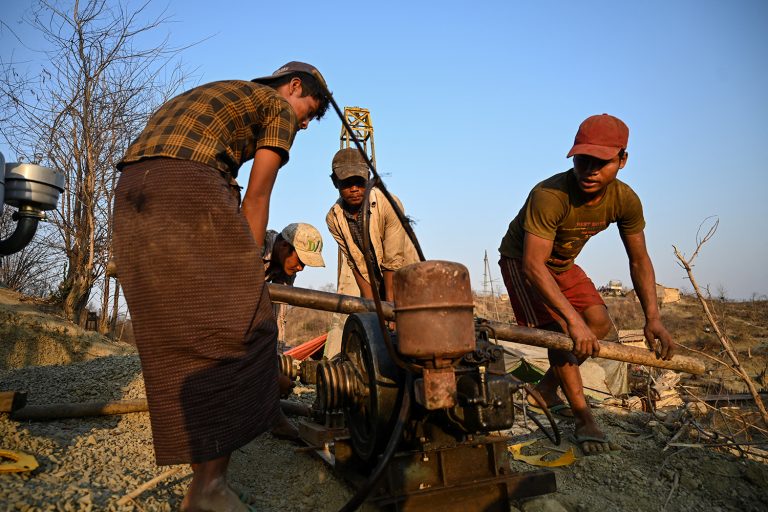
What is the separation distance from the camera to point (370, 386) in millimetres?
2303

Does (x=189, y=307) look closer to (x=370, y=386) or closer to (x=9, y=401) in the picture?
(x=370, y=386)

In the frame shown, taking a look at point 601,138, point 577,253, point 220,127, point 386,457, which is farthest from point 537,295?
point 220,127

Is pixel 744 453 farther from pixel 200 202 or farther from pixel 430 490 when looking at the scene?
pixel 200 202

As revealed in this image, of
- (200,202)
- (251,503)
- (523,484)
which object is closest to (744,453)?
(523,484)

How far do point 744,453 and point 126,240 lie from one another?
156 inches

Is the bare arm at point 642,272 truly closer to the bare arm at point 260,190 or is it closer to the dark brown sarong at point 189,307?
the bare arm at point 260,190

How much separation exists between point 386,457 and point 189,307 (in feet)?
3.05

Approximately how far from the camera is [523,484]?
90.9 inches

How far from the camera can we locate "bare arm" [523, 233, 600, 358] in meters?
3.05

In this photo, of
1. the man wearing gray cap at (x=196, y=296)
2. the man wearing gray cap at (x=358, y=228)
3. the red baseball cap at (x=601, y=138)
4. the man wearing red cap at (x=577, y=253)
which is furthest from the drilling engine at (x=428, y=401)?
the man wearing gray cap at (x=358, y=228)

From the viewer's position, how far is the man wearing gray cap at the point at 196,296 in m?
Answer: 1.96

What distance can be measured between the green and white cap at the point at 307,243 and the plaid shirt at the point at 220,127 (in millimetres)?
2011

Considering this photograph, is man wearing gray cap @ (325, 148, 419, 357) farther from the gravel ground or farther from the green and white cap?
the gravel ground

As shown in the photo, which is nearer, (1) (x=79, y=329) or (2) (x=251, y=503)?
(2) (x=251, y=503)
